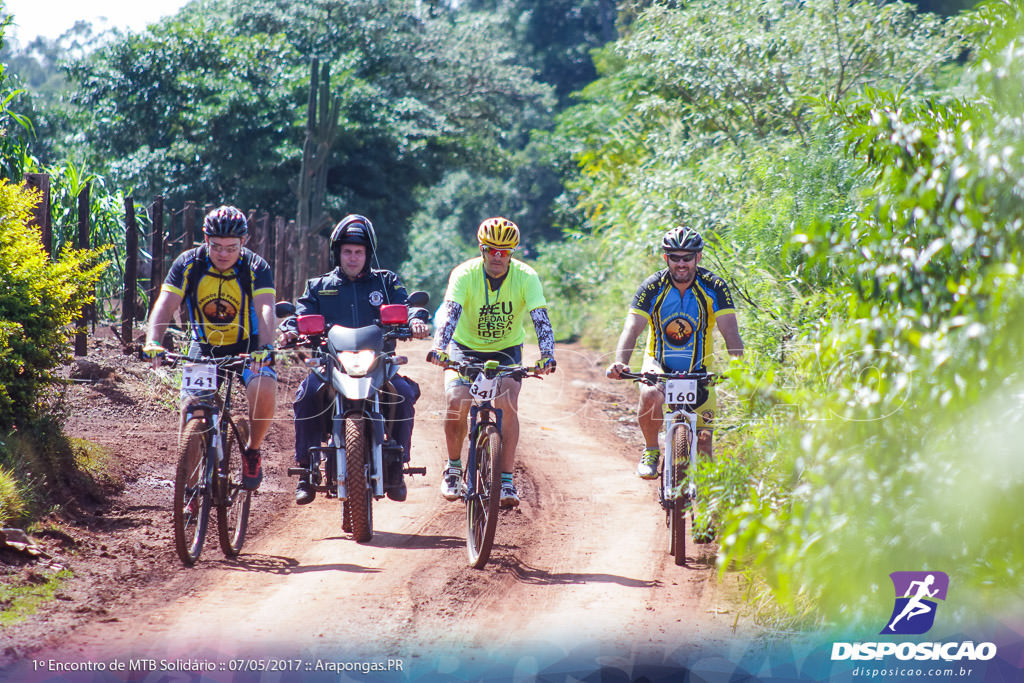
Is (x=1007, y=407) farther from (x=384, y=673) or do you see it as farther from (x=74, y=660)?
(x=74, y=660)

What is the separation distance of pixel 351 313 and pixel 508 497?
1.66 metres

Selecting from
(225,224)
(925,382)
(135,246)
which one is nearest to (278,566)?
(225,224)

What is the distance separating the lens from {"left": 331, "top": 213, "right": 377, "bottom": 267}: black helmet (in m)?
7.03

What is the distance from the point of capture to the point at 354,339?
6684 millimetres

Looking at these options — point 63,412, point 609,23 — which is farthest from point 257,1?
point 63,412

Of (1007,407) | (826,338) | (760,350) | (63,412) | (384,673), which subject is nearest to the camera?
(1007,407)

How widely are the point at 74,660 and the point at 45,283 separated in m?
3.48

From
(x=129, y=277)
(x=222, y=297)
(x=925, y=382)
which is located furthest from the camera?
(x=129, y=277)

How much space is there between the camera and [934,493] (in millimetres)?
3785

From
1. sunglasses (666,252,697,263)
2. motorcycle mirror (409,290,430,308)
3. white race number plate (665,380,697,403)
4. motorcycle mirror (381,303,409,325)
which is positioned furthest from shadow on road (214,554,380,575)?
sunglasses (666,252,697,263)

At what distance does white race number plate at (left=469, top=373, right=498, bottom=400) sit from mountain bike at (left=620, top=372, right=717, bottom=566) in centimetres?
85

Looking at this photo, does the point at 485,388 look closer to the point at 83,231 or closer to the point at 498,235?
the point at 498,235

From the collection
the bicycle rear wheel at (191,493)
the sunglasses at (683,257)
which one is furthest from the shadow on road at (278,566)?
the sunglasses at (683,257)

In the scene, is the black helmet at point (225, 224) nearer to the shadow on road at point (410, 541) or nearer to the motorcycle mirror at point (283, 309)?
the motorcycle mirror at point (283, 309)
